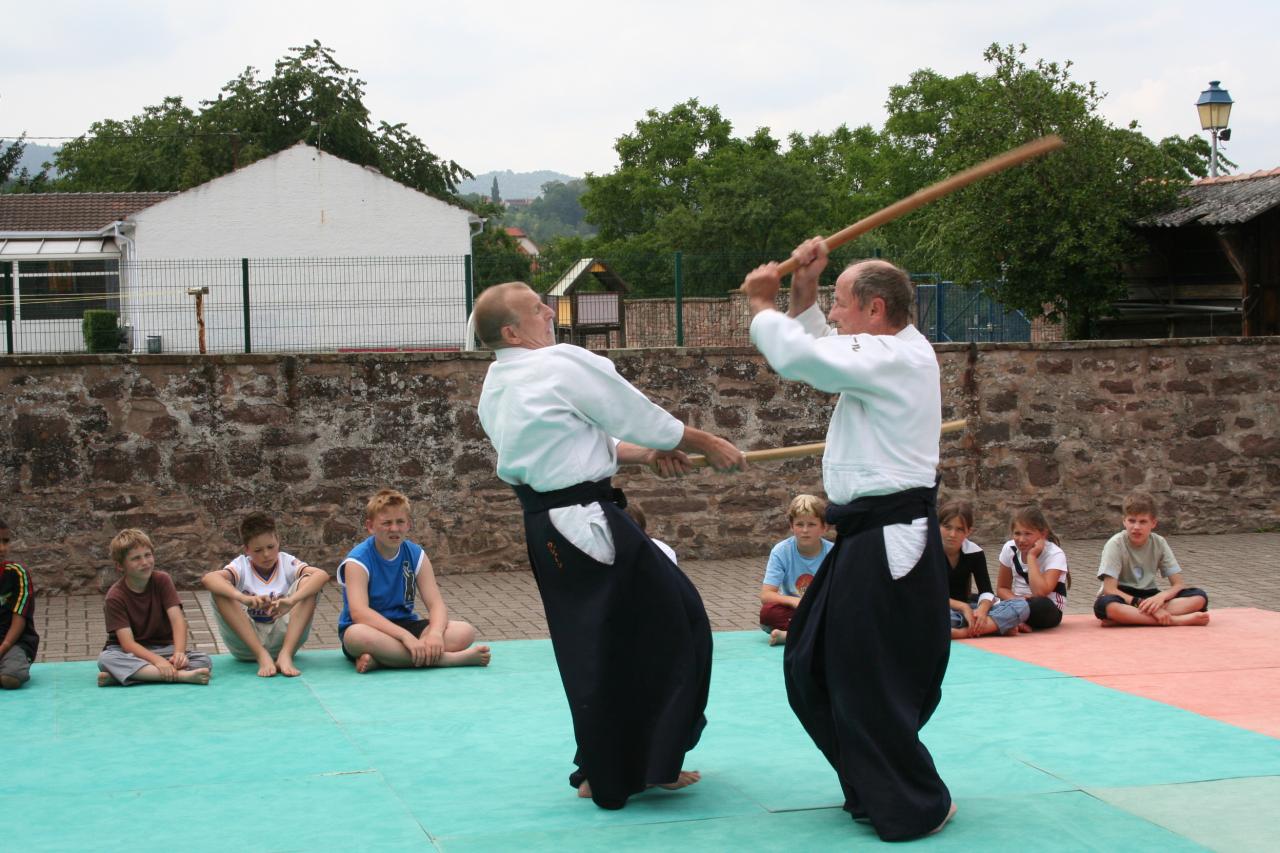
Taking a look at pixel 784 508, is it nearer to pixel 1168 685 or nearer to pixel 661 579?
pixel 1168 685

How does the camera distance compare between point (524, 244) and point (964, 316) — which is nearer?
point (964, 316)

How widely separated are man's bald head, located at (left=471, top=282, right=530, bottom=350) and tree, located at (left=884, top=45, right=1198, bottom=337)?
39.2 ft

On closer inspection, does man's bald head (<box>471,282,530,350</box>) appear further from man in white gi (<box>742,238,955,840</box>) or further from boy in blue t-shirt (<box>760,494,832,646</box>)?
boy in blue t-shirt (<box>760,494,832,646</box>)

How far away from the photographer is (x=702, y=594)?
31.9 feet

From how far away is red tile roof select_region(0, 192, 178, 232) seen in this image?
32438mm

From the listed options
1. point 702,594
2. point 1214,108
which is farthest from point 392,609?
point 1214,108

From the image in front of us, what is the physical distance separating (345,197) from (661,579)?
3080cm

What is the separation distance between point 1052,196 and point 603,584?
12467mm

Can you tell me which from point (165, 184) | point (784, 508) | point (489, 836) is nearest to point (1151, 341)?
point (784, 508)

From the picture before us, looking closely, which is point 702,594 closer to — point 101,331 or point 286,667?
point 286,667

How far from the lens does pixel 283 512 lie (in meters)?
10.4

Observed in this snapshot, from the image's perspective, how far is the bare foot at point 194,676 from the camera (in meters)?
6.81

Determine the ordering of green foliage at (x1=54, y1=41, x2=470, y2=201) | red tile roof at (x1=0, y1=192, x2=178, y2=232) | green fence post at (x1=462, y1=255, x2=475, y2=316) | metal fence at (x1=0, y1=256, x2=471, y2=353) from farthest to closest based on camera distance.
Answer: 1. green foliage at (x1=54, y1=41, x2=470, y2=201)
2. red tile roof at (x1=0, y1=192, x2=178, y2=232)
3. metal fence at (x1=0, y1=256, x2=471, y2=353)
4. green fence post at (x1=462, y1=255, x2=475, y2=316)

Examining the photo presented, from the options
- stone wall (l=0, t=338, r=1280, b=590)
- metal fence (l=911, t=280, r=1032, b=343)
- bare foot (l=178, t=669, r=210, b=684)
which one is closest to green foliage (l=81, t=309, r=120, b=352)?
stone wall (l=0, t=338, r=1280, b=590)
